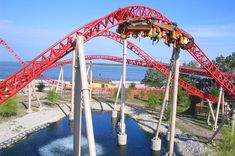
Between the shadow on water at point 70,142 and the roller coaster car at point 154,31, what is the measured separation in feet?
41.0

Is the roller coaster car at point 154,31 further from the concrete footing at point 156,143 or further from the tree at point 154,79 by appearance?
the tree at point 154,79

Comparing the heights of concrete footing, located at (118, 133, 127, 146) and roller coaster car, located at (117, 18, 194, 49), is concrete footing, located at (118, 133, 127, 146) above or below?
below

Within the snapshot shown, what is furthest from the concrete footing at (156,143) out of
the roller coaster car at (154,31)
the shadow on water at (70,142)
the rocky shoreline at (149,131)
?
the roller coaster car at (154,31)

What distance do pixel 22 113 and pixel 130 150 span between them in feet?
66.8

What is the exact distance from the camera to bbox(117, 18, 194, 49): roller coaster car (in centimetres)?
2291

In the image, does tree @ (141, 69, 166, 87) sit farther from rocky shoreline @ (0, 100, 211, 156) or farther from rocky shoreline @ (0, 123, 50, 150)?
rocky shoreline @ (0, 123, 50, 150)

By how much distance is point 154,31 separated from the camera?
23266 millimetres

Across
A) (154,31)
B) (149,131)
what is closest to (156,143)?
(149,131)

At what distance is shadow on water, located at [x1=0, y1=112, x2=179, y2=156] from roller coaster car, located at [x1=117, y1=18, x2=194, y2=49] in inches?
491

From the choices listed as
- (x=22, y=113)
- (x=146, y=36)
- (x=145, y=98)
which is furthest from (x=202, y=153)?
(x=145, y=98)

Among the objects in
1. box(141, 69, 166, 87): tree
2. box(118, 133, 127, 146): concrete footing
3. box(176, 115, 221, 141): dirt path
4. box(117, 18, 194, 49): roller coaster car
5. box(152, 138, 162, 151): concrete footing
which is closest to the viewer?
box(117, 18, 194, 49): roller coaster car

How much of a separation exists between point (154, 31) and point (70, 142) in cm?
1735

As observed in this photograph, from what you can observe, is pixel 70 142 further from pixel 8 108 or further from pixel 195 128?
pixel 195 128

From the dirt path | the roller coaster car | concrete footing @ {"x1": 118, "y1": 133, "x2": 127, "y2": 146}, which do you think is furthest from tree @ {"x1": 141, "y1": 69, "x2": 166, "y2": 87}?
the roller coaster car
